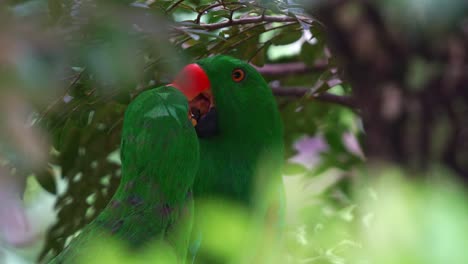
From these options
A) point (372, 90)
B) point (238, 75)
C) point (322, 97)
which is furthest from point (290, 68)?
point (372, 90)

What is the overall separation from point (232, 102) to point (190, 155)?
0.24 meters

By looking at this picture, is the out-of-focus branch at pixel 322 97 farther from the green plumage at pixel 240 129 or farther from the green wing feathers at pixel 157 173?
the green wing feathers at pixel 157 173

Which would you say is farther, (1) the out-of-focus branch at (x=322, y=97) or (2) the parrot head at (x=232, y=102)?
(1) the out-of-focus branch at (x=322, y=97)

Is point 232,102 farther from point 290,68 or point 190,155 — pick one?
point 290,68

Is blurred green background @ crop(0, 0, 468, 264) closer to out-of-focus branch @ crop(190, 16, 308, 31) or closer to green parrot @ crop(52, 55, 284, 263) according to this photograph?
green parrot @ crop(52, 55, 284, 263)

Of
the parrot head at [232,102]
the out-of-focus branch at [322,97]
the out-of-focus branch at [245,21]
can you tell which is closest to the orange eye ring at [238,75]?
the parrot head at [232,102]

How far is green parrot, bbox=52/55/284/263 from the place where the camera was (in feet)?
3.39

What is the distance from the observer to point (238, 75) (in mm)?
1293

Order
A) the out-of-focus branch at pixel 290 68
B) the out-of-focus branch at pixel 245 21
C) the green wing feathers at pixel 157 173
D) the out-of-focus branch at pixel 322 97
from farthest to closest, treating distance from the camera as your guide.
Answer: the out-of-focus branch at pixel 290 68, the out-of-focus branch at pixel 322 97, the out-of-focus branch at pixel 245 21, the green wing feathers at pixel 157 173

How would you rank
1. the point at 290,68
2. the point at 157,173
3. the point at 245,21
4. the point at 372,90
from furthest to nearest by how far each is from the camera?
1. the point at 290,68
2. the point at 245,21
3. the point at 157,173
4. the point at 372,90

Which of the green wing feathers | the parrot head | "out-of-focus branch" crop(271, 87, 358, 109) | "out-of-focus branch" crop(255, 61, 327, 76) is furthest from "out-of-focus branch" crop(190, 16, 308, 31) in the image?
"out-of-focus branch" crop(255, 61, 327, 76)

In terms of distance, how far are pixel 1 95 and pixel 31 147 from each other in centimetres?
4

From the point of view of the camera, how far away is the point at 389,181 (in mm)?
488

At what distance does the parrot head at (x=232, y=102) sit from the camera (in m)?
1.28
